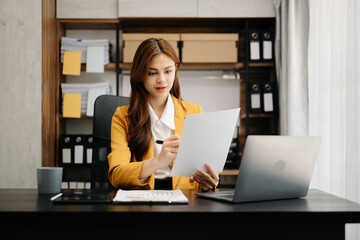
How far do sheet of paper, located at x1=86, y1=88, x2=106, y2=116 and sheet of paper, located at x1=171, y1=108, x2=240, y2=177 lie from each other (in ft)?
5.95

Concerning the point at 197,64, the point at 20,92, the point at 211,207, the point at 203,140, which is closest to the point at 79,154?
the point at 20,92

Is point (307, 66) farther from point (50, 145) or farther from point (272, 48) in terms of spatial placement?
point (50, 145)

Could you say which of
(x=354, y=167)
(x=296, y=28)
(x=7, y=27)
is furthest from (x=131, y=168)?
(x=7, y=27)

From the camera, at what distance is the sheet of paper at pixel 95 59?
9.23 feet

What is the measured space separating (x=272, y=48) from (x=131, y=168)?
6.49ft

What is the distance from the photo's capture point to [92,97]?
2812 mm

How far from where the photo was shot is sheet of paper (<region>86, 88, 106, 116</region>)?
2.79m

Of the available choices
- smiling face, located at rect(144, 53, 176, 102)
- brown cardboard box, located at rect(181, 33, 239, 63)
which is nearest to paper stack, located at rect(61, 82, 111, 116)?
brown cardboard box, located at rect(181, 33, 239, 63)

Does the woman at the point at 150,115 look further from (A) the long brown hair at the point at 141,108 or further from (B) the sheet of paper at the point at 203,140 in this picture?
(B) the sheet of paper at the point at 203,140

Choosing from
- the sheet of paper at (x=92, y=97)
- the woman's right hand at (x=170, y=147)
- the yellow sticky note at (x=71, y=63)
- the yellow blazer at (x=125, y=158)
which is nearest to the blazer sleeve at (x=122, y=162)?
the yellow blazer at (x=125, y=158)

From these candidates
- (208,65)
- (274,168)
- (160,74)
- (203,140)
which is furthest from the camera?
(208,65)

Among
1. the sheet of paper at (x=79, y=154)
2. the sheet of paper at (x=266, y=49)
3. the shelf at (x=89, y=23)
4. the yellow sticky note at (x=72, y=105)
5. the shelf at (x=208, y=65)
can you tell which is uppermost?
the shelf at (x=89, y=23)

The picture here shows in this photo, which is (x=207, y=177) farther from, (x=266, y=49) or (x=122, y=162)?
(x=266, y=49)
